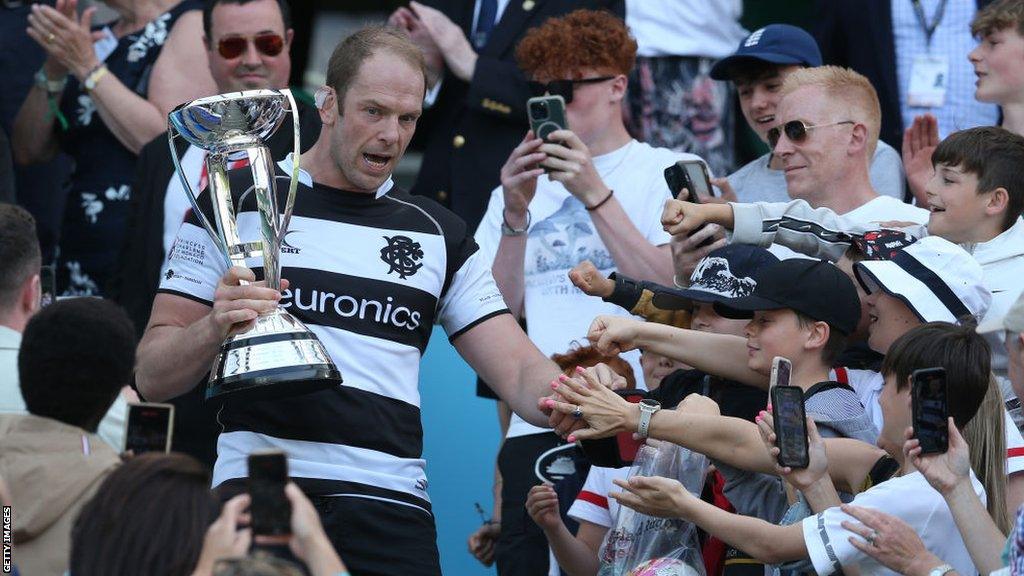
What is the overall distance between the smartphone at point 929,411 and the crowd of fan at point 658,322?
0.03 meters

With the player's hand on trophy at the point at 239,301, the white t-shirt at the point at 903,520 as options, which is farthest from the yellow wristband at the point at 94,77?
Answer: the white t-shirt at the point at 903,520

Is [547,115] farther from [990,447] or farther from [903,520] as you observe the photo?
[903,520]

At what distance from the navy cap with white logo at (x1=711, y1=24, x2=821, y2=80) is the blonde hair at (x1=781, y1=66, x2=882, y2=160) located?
0.43m

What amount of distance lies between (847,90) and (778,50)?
59cm

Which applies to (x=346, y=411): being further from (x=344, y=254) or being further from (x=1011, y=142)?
(x=1011, y=142)

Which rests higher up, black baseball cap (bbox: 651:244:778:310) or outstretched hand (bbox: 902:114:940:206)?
outstretched hand (bbox: 902:114:940:206)

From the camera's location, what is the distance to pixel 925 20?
7414 millimetres

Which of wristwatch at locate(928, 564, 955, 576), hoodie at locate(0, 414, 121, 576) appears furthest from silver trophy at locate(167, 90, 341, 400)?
wristwatch at locate(928, 564, 955, 576)

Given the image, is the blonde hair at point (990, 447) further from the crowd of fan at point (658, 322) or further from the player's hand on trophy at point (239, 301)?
the player's hand on trophy at point (239, 301)

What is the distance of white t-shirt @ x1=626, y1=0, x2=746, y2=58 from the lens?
25.5 ft

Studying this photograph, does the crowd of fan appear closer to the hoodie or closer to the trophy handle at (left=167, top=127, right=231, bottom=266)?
the hoodie

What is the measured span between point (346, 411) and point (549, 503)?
40.6 inches

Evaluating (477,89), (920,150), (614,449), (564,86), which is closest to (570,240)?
(564,86)

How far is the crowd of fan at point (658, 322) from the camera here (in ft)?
12.6
